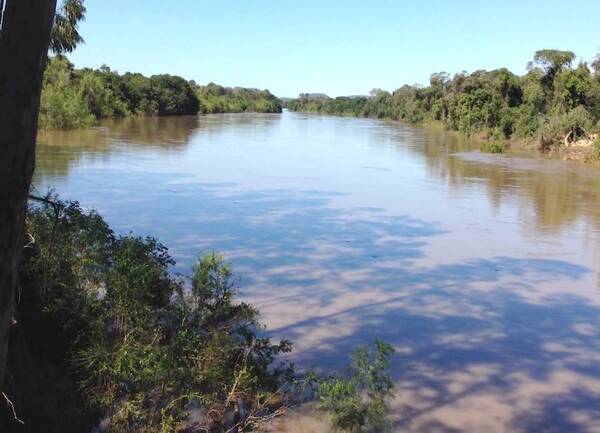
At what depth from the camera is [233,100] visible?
11156cm

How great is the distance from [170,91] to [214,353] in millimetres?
71257

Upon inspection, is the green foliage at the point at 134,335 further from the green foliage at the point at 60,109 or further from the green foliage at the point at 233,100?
the green foliage at the point at 233,100

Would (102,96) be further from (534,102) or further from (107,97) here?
(534,102)

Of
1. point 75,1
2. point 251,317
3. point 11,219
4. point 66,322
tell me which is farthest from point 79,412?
point 75,1


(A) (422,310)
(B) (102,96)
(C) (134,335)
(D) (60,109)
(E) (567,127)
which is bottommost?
(A) (422,310)

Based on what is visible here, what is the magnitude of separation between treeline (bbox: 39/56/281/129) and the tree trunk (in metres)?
28.5

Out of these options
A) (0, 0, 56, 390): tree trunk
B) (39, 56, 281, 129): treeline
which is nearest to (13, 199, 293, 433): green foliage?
(0, 0, 56, 390): tree trunk

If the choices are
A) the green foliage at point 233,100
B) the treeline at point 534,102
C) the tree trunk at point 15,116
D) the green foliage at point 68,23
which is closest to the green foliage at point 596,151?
the treeline at point 534,102

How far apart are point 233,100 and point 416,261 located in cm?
10350

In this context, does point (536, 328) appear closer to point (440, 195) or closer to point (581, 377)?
point (581, 377)

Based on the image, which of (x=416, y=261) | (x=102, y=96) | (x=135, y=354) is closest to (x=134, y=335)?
(x=135, y=354)

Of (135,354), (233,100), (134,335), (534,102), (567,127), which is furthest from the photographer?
(233,100)

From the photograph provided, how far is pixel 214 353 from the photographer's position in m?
4.86

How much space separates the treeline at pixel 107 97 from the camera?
114 feet
